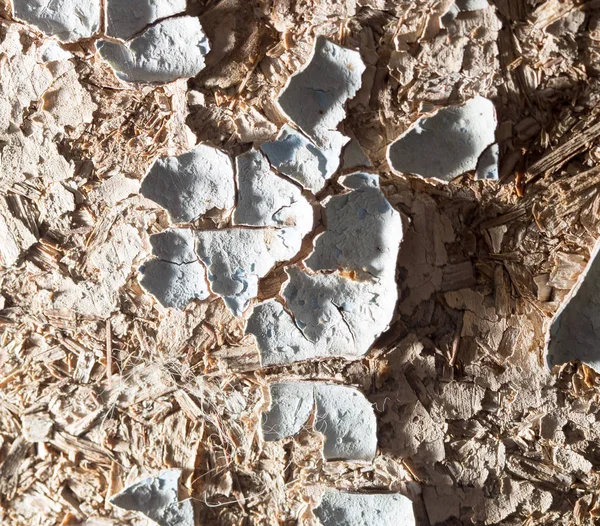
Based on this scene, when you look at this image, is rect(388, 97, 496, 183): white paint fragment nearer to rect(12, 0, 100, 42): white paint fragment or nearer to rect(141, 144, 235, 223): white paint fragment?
rect(141, 144, 235, 223): white paint fragment

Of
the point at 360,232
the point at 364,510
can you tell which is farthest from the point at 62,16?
the point at 364,510

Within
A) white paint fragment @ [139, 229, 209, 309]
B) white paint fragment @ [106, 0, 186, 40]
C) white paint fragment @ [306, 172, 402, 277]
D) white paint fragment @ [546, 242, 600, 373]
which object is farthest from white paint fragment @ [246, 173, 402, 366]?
white paint fragment @ [106, 0, 186, 40]

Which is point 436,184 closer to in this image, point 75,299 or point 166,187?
point 166,187

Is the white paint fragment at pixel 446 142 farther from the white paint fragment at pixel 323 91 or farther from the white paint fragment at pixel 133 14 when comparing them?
the white paint fragment at pixel 133 14

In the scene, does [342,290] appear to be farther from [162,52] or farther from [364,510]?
[162,52]

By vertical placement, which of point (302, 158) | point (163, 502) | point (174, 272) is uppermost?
point (302, 158)

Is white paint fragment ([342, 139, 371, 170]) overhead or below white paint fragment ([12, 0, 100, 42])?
below

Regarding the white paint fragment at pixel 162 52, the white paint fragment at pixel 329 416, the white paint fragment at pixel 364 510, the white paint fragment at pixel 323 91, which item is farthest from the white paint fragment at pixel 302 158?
the white paint fragment at pixel 364 510

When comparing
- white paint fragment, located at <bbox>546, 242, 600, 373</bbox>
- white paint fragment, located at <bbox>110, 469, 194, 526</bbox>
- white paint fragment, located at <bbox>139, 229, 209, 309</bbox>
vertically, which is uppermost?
white paint fragment, located at <bbox>546, 242, 600, 373</bbox>
